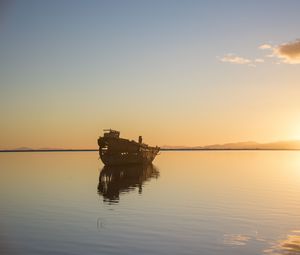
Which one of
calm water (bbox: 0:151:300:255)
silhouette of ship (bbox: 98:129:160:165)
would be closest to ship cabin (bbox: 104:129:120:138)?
silhouette of ship (bbox: 98:129:160:165)

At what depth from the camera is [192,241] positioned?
70.8 ft

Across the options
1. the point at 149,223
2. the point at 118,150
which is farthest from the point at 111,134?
the point at 149,223

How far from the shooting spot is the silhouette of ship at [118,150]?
87875 mm

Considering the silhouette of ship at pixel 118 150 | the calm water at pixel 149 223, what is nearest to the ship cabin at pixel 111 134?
the silhouette of ship at pixel 118 150

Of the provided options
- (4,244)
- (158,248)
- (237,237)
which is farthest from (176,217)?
(4,244)

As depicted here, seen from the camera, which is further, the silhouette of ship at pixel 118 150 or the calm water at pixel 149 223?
the silhouette of ship at pixel 118 150

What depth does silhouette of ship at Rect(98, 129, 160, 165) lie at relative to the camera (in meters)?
87.9

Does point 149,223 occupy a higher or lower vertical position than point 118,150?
lower

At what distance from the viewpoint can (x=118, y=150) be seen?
91.6 metres

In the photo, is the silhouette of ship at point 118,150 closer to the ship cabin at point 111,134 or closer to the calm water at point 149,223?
the ship cabin at point 111,134

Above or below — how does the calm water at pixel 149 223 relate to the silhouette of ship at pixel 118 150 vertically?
below

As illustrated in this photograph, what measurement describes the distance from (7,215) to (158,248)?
16.0 m

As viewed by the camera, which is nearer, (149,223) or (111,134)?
(149,223)

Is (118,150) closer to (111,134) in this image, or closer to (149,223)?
(111,134)
